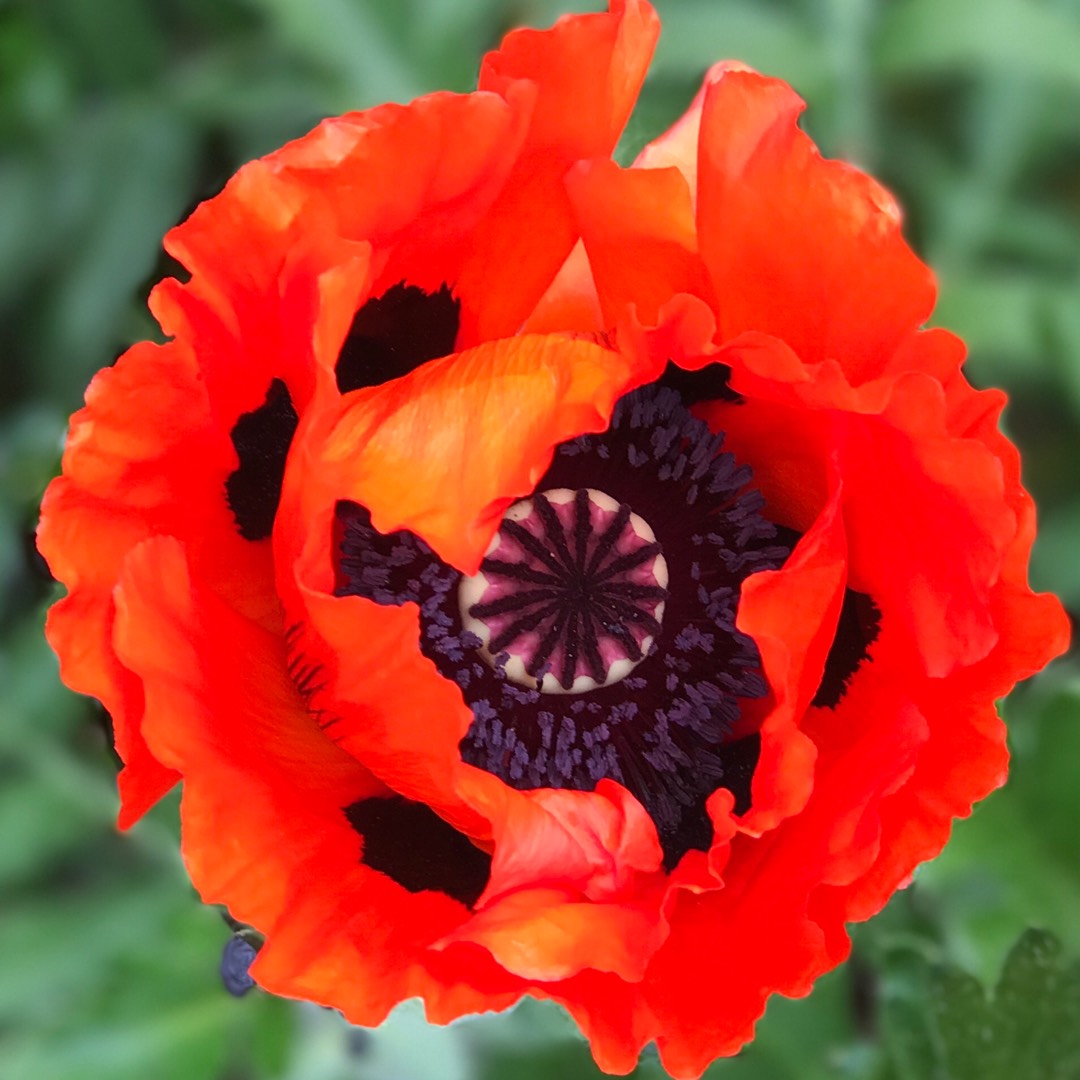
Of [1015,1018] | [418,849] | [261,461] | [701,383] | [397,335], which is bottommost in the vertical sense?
[418,849]

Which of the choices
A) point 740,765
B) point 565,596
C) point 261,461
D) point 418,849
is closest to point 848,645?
point 740,765

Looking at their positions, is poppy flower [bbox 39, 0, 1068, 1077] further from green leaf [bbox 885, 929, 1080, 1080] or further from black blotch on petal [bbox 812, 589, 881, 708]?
green leaf [bbox 885, 929, 1080, 1080]

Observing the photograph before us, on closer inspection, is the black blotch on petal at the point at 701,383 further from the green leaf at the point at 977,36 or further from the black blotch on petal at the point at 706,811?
the green leaf at the point at 977,36

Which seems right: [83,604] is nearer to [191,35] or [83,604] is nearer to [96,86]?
[96,86]

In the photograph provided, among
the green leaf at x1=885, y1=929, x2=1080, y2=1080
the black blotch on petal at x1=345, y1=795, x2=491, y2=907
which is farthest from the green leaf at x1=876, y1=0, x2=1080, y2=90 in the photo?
the black blotch on petal at x1=345, y1=795, x2=491, y2=907

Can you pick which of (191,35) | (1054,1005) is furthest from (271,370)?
(191,35)

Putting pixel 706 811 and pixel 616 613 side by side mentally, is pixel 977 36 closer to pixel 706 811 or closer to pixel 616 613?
pixel 616 613

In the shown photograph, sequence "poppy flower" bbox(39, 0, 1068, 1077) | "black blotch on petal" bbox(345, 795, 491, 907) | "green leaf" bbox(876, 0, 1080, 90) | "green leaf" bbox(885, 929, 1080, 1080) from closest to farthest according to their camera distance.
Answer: "poppy flower" bbox(39, 0, 1068, 1077) < "black blotch on petal" bbox(345, 795, 491, 907) < "green leaf" bbox(885, 929, 1080, 1080) < "green leaf" bbox(876, 0, 1080, 90)

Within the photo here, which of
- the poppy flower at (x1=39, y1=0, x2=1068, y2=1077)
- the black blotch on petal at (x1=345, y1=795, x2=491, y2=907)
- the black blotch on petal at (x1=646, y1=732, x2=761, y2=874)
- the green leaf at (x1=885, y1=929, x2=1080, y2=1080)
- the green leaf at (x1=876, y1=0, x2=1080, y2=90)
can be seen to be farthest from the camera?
the green leaf at (x1=876, y1=0, x2=1080, y2=90)
